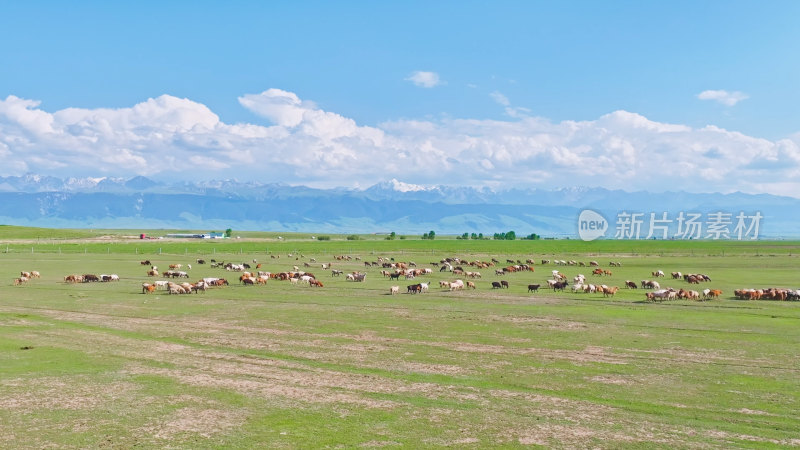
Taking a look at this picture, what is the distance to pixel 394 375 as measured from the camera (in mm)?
18109

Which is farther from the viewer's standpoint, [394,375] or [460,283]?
[460,283]

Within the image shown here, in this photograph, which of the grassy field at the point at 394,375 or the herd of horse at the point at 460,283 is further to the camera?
the herd of horse at the point at 460,283

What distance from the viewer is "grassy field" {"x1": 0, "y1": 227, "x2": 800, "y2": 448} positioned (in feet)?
42.4

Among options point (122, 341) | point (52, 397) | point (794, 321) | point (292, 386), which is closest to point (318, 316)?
point (122, 341)

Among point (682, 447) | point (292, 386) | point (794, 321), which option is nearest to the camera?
point (682, 447)

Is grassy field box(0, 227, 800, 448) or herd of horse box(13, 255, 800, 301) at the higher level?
herd of horse box(13, 255, 800, 301)

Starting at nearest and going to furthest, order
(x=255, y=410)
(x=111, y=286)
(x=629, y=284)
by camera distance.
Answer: (x=255, y=410)
(x=111, y=286)
(x=629, y=284)

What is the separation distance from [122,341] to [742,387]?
71.8ft

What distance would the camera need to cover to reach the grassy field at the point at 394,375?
1293 centimetres

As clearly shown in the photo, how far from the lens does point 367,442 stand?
484 inches

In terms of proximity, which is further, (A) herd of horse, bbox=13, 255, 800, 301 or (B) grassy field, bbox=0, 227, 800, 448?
(A) herd of horse, bbox=13, 255, 800, 301

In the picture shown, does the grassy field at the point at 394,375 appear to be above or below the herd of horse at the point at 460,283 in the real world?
below

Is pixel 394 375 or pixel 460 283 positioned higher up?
pixel 460 283

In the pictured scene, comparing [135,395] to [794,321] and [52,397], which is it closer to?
[52,397]
